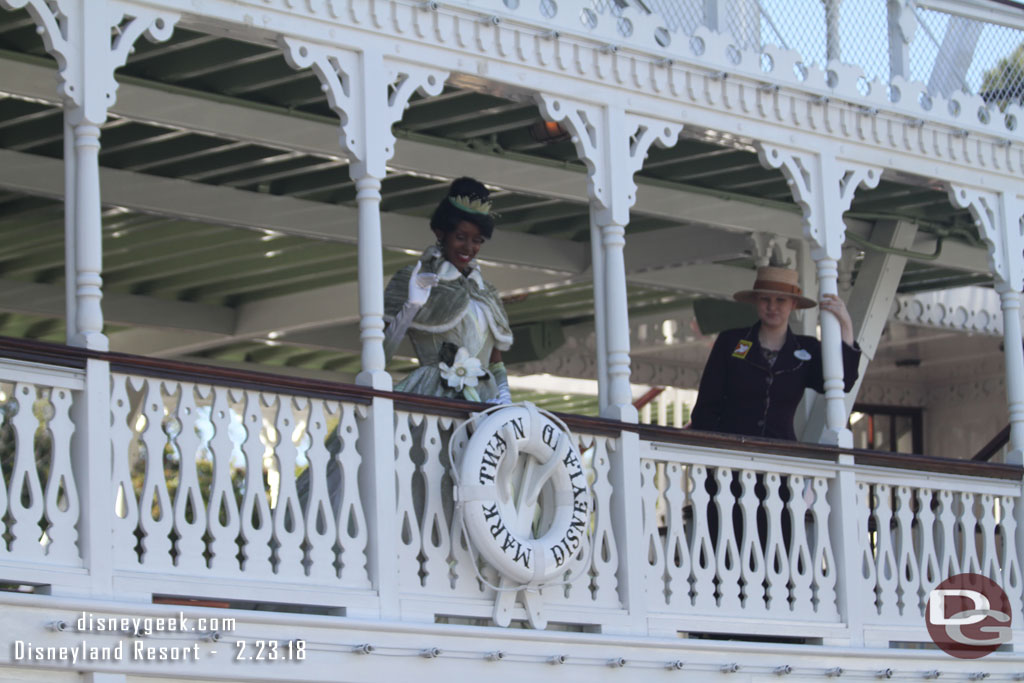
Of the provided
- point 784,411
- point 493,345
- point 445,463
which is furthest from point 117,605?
point 784,411

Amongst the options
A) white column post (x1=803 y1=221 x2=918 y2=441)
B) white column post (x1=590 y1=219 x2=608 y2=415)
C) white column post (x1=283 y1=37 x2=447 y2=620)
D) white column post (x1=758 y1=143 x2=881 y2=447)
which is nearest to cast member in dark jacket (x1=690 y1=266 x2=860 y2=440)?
white column post (x1=758 y1=143 x2=881 y2=447)

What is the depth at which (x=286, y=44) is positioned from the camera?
8.48m

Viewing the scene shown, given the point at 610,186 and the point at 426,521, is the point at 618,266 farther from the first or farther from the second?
the point at 426,521

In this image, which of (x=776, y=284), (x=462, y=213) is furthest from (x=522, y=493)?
(x=776, y=284)

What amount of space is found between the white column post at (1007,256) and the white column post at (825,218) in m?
1.04

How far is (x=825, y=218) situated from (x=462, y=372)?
8.59ft

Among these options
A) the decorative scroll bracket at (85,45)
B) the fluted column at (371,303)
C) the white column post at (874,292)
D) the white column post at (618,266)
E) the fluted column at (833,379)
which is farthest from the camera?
the white column post at (874,292)

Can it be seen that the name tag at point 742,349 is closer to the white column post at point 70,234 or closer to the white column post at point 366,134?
the white column post at point 366,134

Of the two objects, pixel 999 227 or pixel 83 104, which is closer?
pixel 83 104

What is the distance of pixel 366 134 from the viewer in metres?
8.63

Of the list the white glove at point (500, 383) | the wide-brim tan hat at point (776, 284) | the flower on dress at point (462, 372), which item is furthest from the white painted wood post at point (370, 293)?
the wide-brim tan hat at point (776, 284)

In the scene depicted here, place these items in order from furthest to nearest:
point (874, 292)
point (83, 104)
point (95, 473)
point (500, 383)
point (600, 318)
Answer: point (874, 292)
point (600, 318)
point (500, 383)
point (83, 104)
point (95, 473)

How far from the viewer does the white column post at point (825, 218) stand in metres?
10.2

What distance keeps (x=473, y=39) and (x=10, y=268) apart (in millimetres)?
5403
